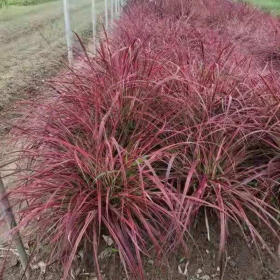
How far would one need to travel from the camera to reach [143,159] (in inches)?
44.6

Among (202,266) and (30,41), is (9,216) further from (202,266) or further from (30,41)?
(30,41)

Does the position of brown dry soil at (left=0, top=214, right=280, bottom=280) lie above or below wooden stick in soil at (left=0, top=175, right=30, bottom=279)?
below

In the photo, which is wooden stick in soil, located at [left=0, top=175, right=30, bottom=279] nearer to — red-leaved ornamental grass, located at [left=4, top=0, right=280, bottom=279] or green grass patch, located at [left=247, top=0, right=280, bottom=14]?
red-leaved ornamental grass, located at [left=4, top=0, right=280, bottom=279]

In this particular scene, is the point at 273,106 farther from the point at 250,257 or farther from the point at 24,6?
the point at 24,6

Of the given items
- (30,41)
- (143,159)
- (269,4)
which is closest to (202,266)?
(143,159)

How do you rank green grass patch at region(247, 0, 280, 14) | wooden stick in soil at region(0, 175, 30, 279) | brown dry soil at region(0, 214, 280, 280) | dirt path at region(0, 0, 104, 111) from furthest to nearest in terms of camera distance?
1. green grass patch at region(247, 0, 280, 14)
2. dirt path at region(0, 0, 104, 111)
3. brown dry soil at region(0, 214, 280, 280)
4. wooden stick in soil at region(0, 175, 30, 279)

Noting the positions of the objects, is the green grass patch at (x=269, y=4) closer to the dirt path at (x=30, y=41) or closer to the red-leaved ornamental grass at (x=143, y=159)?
the dirt path at (x=30, y=41)

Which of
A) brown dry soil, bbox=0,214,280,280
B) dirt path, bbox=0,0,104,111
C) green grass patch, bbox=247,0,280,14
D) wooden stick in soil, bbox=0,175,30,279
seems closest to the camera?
wooden stick in soil, bbox=0,175,30,279

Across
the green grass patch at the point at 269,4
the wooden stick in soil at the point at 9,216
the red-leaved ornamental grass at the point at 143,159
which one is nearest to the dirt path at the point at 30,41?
the red-leaved ornamental grass at the point at 143,159

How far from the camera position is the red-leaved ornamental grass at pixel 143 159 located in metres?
1.13

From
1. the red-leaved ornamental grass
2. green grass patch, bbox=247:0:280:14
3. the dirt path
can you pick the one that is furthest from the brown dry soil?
green grass patch, bbox=247:0:280:14

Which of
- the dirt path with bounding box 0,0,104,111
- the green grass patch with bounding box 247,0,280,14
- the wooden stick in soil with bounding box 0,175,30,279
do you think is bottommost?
the green grass patch with bounding box 247,0,280,14

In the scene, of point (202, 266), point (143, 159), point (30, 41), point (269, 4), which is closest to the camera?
point (143, 159)

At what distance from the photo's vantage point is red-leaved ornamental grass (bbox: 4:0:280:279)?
113cm
